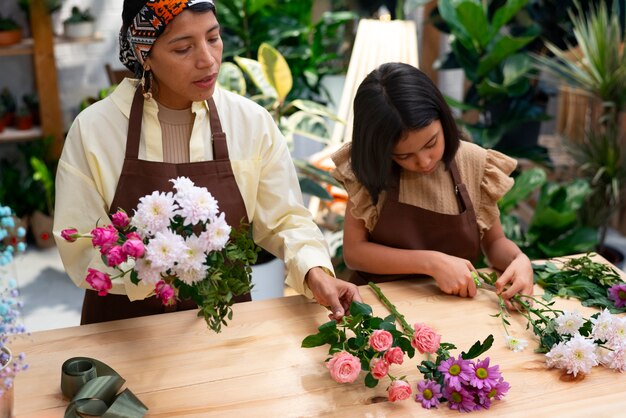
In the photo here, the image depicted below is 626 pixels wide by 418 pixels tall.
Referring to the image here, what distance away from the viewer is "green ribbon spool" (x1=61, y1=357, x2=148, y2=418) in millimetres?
1517

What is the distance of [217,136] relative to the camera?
1.95 metres

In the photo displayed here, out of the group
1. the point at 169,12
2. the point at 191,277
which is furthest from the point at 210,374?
the point at 169,12

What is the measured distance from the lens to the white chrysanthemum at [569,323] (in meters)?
1.73

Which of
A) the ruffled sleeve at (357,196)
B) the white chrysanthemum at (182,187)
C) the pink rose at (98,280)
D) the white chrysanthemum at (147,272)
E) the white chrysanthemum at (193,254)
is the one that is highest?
the white chrysanthemum at (182,187)

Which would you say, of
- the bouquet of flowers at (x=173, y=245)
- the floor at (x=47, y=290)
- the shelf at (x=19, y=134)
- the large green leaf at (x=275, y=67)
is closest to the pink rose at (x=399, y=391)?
the bouquet of flowers at (x=173, y=245)

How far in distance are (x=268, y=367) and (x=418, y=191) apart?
0.73 meters

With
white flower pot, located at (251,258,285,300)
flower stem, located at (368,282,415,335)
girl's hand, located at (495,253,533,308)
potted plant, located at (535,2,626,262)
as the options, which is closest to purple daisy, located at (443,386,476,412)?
flower stem, located at (368,282,415,335)

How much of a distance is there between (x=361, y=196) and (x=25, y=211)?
133 inches

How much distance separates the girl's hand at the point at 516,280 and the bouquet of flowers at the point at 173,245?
746 mm

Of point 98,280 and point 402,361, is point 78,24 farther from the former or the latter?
point 402,361

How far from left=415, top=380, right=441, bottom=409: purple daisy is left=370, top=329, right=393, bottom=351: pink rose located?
0.10 meters

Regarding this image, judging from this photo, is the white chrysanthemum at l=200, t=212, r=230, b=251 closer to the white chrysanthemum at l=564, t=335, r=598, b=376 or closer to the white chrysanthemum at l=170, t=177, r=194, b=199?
the white chrysanthemum at l=170, t=177, r=194, b=199

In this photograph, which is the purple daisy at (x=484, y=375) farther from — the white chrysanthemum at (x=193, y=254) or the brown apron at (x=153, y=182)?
the brown apron at (x=153, y=182)

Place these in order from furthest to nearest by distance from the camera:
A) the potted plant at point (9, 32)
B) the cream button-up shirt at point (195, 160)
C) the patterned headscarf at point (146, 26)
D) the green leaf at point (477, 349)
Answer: the potted plant at point (9, 32) → the cream button-up shirt at point (195, 160) → the patterned headscarf at point (146, 26) → the green leaf at point (477, 349)
